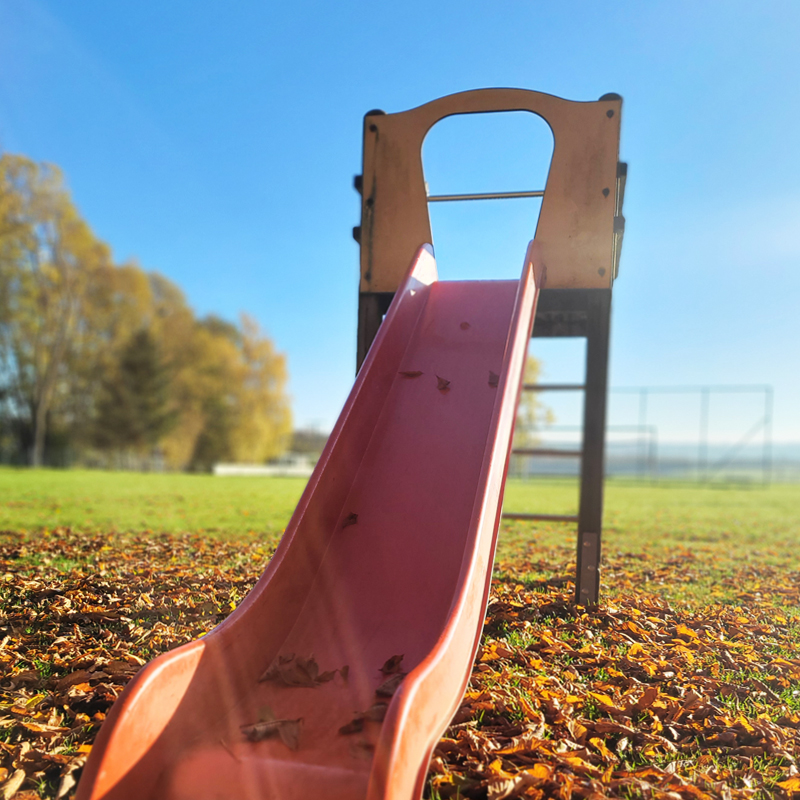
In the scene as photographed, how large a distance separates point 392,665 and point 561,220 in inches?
109

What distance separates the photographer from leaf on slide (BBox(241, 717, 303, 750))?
2044mm

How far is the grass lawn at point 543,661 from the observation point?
6.89 ft

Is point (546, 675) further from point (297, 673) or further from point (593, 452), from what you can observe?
point (593, 452)

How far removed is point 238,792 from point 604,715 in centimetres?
138

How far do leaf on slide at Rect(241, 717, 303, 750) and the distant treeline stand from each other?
24.9m

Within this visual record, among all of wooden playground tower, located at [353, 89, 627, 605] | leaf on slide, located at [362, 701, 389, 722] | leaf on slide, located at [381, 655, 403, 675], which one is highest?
wooden playground tower, located at [353, 89, 627, 605]

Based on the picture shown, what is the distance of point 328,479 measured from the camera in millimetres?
2945

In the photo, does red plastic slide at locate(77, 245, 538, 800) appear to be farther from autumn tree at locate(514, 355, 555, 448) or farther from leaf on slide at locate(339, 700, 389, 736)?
autumn tree at locate(514, 355, 555, 448)

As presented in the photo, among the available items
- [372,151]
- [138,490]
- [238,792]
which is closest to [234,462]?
[138,490]

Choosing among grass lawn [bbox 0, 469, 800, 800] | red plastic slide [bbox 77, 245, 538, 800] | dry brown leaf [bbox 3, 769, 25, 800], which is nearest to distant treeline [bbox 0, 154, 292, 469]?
grass lawn [bbox 0, 469, 800, 800]

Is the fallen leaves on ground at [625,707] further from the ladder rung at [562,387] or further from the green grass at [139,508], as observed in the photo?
the green grass at [139,508]

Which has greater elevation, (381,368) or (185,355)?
(185,355)

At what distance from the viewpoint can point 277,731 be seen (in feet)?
6.82

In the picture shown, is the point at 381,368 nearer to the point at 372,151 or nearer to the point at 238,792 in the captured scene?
the point at 372,151
